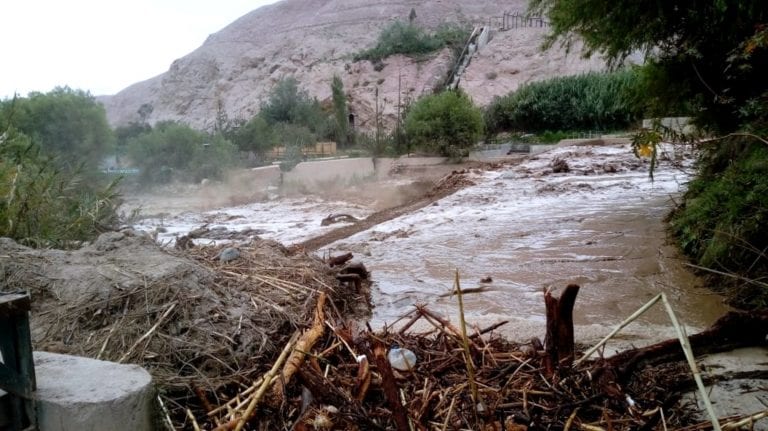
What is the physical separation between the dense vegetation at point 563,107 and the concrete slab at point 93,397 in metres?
27.8

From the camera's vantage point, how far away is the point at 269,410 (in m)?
2.50

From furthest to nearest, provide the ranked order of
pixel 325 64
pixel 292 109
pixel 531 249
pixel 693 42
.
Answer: pixel 325 64, pixel 292 109, pixel 531 249, pixel 693 42

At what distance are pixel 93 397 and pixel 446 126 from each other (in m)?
20.0

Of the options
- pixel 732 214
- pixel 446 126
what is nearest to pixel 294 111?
pixel 446 126

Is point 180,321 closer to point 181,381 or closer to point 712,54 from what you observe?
point 181,381

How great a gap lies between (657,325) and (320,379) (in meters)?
2.87

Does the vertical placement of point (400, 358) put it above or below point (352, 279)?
above

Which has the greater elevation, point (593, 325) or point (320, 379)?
Result: point (320, 379)

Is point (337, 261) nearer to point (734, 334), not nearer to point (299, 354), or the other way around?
point (299, 354)

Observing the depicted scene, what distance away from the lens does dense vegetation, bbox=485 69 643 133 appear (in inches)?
1109

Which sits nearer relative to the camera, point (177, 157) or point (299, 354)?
point (299, 354)

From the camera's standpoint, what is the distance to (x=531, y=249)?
23.9 feet

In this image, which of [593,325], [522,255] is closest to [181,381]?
[593,325]

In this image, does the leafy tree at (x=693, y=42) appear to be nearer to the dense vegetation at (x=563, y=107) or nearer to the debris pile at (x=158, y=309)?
the debris pile at (x=158, y=309)
